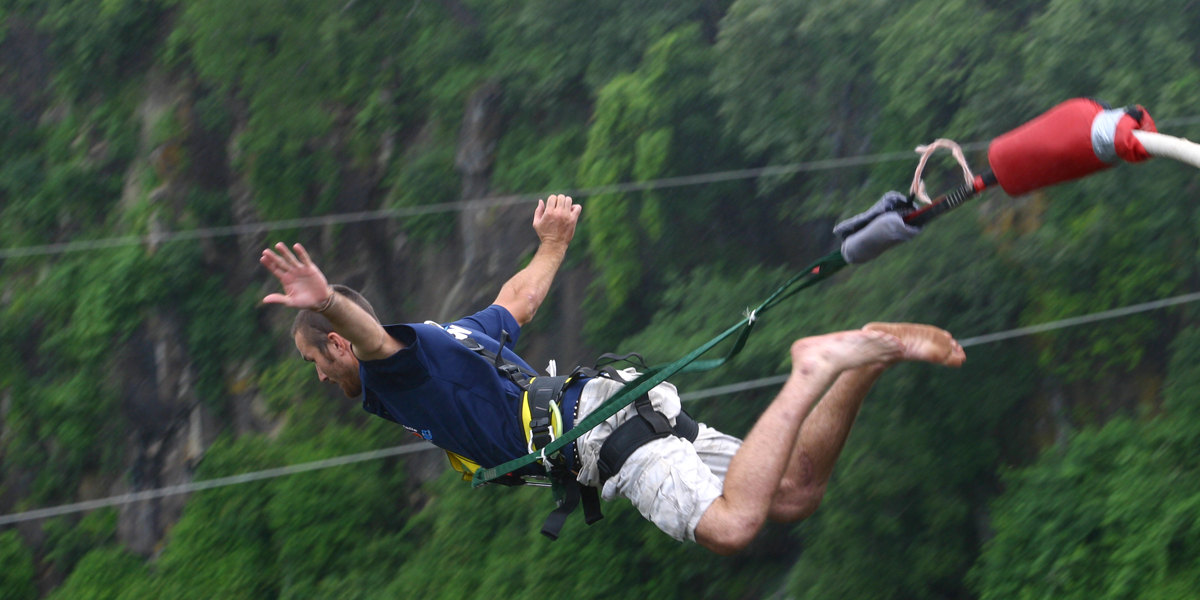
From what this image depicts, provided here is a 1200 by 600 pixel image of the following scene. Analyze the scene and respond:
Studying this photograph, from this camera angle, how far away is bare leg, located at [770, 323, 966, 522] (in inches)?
78.4

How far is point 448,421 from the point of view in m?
2.39

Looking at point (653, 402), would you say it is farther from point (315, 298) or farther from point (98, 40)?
point (98, 40)

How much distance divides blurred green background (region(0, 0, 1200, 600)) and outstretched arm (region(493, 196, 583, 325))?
3.42 meters

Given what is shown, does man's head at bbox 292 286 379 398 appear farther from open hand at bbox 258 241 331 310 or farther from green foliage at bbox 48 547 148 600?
green foliage at bbox 48 547 148 600

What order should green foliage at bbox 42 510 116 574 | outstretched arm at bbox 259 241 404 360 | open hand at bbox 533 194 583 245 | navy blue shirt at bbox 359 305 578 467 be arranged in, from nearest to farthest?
1. outstretched arm at bbox 259 241 404 360
2. navy blue shirt at bbox 359 305 578 467
3. open hand at bbox 533 194 583 245
4. green foliage at bbox 42 510 116 574

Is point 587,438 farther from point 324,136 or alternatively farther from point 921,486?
point 324,136

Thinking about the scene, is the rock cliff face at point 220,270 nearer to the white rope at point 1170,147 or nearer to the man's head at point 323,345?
the man's head at point 323,345

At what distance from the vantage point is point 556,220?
2887 millimetres

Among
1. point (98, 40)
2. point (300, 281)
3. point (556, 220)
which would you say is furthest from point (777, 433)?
point (98, 40)

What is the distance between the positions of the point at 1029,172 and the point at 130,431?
31.8 feet

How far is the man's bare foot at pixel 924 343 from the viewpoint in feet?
6.50

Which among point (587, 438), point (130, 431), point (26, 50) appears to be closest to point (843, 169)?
point (587, 438)

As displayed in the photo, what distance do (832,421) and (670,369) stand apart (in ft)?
1.22

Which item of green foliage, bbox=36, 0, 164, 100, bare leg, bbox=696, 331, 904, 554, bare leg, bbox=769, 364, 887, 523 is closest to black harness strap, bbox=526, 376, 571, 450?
bare leg, bbox=696, 331, 904, 554
